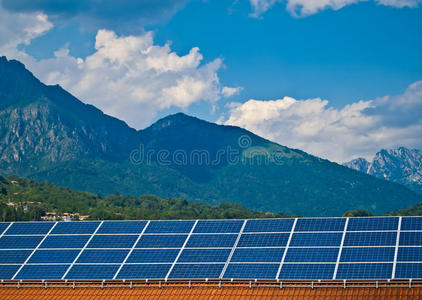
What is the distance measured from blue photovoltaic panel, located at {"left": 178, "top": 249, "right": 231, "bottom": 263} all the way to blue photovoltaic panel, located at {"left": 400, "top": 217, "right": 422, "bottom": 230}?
41.2 ft

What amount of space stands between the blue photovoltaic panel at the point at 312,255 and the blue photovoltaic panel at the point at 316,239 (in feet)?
2.08

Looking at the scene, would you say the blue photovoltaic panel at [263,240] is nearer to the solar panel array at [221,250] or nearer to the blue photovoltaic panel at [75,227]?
the solar panel array at [221,250]

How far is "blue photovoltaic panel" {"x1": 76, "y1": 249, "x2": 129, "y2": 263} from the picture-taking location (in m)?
55.3

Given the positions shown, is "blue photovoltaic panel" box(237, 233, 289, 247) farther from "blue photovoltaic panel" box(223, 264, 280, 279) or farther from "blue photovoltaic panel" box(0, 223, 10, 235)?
"blue photovoltaic panel" box(0, 223, 10, 235)

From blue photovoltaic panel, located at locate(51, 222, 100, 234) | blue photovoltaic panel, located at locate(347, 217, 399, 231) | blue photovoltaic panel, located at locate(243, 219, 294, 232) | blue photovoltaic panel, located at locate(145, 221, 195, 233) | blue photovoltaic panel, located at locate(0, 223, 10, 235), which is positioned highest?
blue photovoltaic panel, located at locate(0, 223, 10, 235)

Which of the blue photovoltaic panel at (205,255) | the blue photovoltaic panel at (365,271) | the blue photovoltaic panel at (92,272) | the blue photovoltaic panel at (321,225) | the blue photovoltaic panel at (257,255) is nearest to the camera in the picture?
the blue photovoltaic panel at (365,271)

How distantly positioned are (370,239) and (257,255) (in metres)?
7.97

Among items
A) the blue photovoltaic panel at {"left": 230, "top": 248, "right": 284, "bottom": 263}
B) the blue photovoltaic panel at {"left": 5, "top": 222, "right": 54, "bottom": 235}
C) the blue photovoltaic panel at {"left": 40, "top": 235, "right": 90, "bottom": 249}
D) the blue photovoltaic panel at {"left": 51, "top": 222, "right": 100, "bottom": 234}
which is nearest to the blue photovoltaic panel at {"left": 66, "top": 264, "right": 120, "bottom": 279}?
the blue photovoltaic panel at {"left": 40, "top": 235, "right": 90, "bottom": 249}

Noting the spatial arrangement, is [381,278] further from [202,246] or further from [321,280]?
[202,246]

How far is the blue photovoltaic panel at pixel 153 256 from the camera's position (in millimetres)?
54312

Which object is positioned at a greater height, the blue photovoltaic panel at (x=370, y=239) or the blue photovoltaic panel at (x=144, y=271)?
the blue photovoltaic panel at (x=144, y=271)

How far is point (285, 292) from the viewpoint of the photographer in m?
48.7

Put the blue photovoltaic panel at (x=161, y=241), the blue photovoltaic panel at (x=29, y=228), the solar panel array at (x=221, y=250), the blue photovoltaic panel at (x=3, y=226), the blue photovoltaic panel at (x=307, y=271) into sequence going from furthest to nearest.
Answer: the blue photovoltaic panel at (x=3, y=226), the blue photovoltaic panel at (x=29, y=228), the blue photovoltaic panel at (x=161, y=241), the solar panel array at (x=221, y=250), the blue photovoltaic panel at (x=307, y=271)

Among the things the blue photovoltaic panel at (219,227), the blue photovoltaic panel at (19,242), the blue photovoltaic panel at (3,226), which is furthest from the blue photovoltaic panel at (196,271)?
the blue photovoltaic panel at (3,226)
